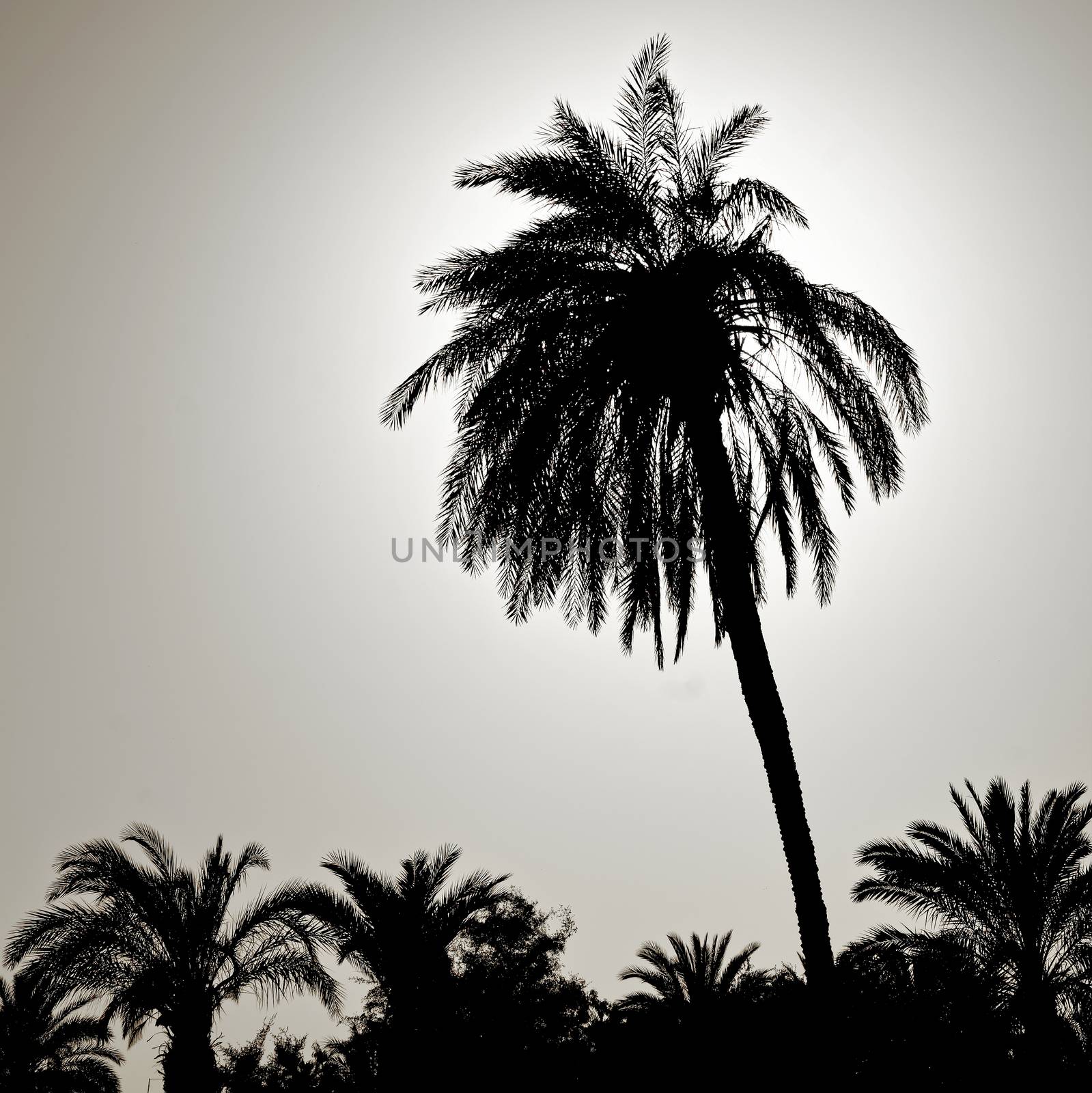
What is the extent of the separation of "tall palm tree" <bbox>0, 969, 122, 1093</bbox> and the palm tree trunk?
18.9 m

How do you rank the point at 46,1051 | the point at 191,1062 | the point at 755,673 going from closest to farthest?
1. the point at 755,673
2. the point at 191,1062
3. the point at 46,1051

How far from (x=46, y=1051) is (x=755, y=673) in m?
22.1

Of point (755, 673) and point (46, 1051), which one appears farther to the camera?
point (46, 1051)

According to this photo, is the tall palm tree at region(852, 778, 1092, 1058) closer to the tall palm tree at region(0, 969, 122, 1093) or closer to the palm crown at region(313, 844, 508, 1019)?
the palm crown at region(313, 844, 508, 1019)

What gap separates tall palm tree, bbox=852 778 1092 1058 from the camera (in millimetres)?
16766

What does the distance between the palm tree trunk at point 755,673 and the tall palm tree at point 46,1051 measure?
1887 centimetres

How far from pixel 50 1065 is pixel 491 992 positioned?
14881 mm

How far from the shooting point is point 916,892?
18.0 meters

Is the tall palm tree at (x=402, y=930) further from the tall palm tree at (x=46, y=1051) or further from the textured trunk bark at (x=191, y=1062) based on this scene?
the tall palm tree at (x=46, y=1051)

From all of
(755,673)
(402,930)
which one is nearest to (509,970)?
(402,930)

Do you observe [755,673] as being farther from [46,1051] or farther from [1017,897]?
[46,1051]

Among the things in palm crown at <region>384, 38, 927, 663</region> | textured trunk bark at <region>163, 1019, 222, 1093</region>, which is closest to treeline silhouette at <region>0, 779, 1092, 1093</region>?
textured trunk bark at <region>163, 1019, 222, 1093</region>

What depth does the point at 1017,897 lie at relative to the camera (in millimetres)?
17203

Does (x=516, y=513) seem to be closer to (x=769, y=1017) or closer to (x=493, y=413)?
(x=493, y=413)
